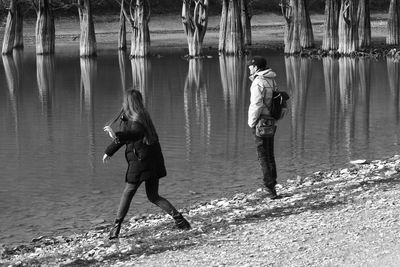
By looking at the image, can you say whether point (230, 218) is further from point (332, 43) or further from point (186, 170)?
point (332, 43)

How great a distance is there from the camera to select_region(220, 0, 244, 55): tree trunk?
54094 mm

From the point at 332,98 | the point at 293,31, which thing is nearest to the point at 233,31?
the point at 293,31

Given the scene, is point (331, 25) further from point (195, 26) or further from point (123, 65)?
point (123, 65)

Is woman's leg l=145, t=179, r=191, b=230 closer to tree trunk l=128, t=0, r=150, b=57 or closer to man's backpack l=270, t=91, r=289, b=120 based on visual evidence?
man's backpack l=270, t=91, r=289, b=120

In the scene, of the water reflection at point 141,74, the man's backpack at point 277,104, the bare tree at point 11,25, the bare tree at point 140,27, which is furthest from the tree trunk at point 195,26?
the man's backpack at point 277,104

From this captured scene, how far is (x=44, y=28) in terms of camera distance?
5791 cm

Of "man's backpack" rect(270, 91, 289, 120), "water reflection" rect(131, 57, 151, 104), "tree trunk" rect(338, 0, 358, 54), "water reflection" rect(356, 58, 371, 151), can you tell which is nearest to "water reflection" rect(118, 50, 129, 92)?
"water reflection" rect(131, 57, 151, 104)

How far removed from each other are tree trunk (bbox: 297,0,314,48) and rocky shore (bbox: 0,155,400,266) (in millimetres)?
40993

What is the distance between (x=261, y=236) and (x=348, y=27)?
40493 mm

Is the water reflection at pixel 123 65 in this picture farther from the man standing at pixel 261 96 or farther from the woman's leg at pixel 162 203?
the woman's leg at pixel 162 203

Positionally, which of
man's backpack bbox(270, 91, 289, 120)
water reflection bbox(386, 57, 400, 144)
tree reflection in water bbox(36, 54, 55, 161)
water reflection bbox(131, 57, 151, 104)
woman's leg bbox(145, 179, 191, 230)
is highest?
man's backpack bbox(270, 91, 289, 120)

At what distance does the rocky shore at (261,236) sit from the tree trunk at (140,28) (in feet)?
129

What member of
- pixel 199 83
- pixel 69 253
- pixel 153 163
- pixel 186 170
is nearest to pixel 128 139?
pixel 153 163

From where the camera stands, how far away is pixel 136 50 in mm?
54156
